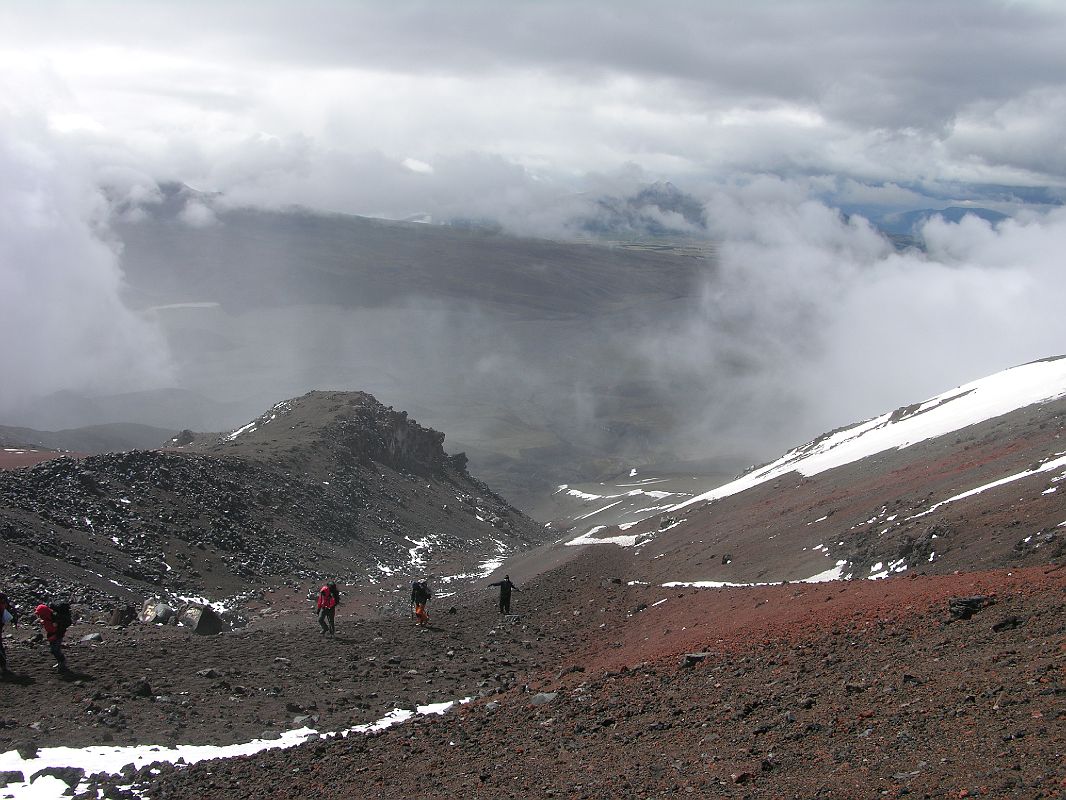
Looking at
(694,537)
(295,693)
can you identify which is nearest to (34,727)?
(295,693)

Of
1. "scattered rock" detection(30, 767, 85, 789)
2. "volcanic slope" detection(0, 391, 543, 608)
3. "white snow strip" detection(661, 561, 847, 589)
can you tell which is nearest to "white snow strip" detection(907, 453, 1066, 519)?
"white snow strip" detection(661, 561, 847, 589)

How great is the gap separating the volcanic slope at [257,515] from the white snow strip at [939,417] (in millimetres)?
20992

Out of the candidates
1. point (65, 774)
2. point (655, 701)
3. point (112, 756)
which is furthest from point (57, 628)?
point (655, 701)

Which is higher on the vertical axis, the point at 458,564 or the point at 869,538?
the point at 869,538

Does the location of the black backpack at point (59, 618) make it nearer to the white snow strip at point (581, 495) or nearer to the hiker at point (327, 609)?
the hiker at point (327, 609)

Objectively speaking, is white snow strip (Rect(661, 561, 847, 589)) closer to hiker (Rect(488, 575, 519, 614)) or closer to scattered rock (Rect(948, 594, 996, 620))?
hiker (Rect(488, 575, 519, 614))

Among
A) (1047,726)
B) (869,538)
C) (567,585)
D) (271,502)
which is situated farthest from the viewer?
(271,502)

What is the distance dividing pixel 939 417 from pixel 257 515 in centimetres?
3641

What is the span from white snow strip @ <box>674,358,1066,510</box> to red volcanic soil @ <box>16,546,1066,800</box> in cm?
2694

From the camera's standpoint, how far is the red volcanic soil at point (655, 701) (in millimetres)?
9922

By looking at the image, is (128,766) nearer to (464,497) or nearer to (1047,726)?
(1047,726)

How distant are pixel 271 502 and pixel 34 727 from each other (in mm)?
42158

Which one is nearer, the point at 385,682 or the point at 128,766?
the point at 128,766

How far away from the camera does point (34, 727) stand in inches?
574
